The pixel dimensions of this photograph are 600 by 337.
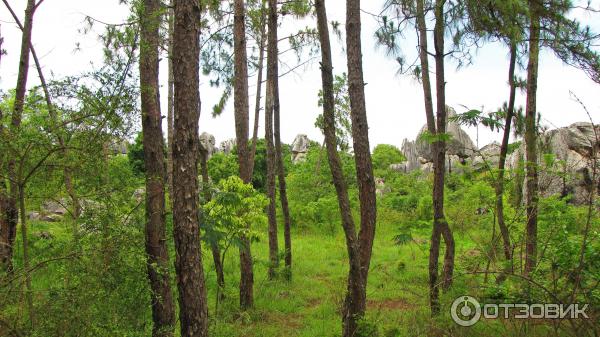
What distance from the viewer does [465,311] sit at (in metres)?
4.92

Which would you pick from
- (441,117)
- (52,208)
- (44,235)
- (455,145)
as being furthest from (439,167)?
(455,145)

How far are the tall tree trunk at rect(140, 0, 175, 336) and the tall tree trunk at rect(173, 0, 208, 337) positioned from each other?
89 cm

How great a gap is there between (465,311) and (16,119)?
471cm

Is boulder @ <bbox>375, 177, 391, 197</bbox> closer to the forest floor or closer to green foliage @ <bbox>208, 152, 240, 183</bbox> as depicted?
green foliage @ <bbox>208, 152, 240, 183</bbox>

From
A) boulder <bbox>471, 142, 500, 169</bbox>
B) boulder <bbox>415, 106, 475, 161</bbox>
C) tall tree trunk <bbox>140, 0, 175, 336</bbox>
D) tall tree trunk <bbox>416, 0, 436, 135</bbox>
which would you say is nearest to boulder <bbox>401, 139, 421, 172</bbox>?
boulder <bbox>415, 106, 475, 161</bbox>

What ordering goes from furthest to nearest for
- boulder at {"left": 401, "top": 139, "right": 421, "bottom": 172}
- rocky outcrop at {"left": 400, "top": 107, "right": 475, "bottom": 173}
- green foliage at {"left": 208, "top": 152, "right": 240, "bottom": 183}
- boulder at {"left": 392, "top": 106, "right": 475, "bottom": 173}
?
boulder at {"left": 401, "top": 139, "right": 421, "bottom": 172}
rocky outcrop at {"left": 400, "top": 107, "right": 475, "bottom": 173}
boulder at {"left": 392, "top": 106, "right": 475, "bottom": 173}
green foliage at {"left": 208, "top": 152, "right": 240, "bottom": 183}

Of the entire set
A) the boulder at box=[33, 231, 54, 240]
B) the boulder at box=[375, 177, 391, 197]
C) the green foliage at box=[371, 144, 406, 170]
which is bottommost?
the boulder at box=[33, 231, 54, 240]

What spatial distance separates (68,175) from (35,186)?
37 centimetres

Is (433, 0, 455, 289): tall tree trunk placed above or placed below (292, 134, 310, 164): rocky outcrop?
below

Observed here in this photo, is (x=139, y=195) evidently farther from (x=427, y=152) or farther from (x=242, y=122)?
(x=427, y=152)

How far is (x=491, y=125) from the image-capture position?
17.6 ft

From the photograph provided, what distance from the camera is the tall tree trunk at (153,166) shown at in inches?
204

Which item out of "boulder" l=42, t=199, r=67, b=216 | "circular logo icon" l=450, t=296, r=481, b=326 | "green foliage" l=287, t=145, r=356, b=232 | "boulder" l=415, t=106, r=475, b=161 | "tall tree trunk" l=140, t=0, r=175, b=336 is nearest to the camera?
"circular logo icon" l=450, t=296, r=481, b=326

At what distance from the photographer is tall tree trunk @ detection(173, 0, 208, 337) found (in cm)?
429
